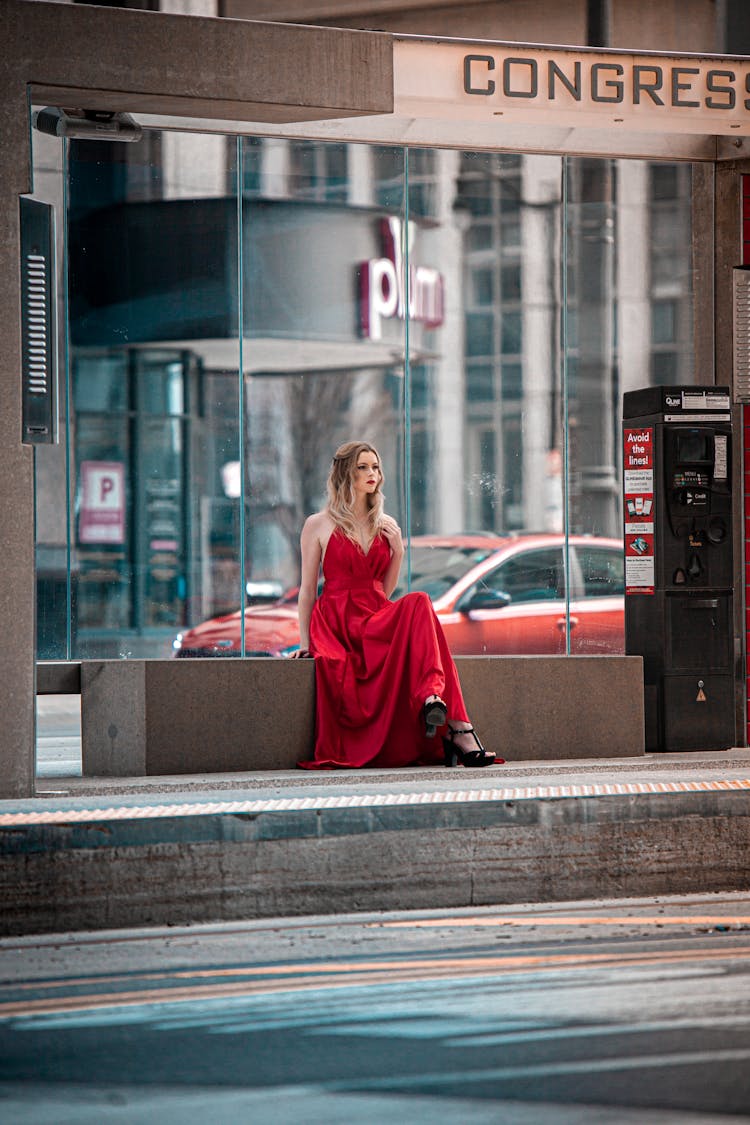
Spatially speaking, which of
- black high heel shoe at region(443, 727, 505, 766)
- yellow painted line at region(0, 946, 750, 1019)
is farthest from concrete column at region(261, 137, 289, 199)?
yellow painted line at region(0, 946, 750, 1019)

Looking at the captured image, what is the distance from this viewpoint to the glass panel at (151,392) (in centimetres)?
1051

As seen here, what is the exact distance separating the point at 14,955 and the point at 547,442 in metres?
10.5

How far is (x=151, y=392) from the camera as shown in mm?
13391

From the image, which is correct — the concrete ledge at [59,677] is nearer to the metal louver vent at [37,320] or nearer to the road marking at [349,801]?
the metal louver vent at [37,320]

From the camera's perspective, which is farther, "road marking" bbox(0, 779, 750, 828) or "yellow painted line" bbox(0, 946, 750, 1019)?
"road marking" bbox(0, 779, 750, 828)

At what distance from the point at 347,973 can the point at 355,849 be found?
1.13m

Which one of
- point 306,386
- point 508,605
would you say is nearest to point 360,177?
point 306,386

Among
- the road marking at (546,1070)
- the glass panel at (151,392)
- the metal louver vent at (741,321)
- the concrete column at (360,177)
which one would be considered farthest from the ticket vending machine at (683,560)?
the road marking at (546,1070)

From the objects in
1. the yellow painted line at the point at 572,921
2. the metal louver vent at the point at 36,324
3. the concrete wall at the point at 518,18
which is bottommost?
the yellow painted line at the point at 572,921

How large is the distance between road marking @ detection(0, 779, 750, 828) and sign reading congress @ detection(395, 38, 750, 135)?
376cm

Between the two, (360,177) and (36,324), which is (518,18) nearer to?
(360,177)

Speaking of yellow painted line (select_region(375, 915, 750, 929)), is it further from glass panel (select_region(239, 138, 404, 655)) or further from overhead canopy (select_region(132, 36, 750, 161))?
glass panel (select_region(239, 138, 404, 655))

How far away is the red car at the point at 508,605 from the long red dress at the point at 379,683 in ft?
9.03

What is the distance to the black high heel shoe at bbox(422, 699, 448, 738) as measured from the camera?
7680 millimetres
